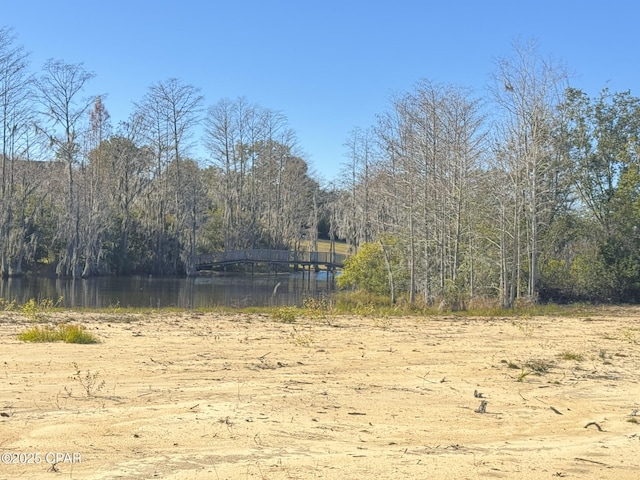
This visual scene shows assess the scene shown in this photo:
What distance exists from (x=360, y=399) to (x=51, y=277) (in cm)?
3528

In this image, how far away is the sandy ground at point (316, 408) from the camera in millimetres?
4766

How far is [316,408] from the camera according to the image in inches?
251

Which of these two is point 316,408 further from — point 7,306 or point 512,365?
point 7,306

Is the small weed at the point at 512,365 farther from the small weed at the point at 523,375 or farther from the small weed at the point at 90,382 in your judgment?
the small weed at the point at 90,382

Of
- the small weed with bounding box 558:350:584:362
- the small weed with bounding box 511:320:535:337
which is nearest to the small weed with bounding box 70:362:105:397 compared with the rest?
the small weed with bounding box 558:350:584:362

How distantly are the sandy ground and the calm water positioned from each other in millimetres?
12551

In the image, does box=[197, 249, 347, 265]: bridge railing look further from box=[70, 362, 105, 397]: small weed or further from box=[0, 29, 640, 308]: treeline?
box=[70, 362, 105, 397]: small weed

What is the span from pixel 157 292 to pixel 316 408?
81.2 ft

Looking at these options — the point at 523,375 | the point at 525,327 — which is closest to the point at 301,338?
the point at 523,375

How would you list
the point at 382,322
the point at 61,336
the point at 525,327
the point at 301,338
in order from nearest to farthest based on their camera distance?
1. the point at 61,336
2. the point at 301,338
3. the point at 525,327
4. the point at 382,322

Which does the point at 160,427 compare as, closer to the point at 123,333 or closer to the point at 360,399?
the point at 360,399

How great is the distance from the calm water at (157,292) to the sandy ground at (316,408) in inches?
494

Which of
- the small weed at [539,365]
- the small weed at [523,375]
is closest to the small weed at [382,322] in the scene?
the small weed at [539,365]

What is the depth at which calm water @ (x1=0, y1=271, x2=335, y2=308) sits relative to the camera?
80.0 feet
